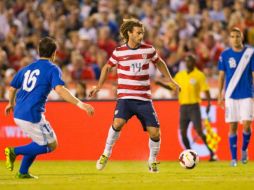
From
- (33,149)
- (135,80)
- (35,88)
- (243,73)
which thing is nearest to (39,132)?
(33,149)

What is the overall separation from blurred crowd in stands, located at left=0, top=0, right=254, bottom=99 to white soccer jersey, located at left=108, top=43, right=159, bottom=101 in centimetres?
694

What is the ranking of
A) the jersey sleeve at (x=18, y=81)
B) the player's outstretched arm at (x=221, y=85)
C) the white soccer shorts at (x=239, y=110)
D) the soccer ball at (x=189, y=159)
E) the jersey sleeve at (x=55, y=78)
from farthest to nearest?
the player's outstretched arm at (x=221, y=85), the white soccer shorts at (x=239, y=110), the soccer ball at (x=189, y=159), the jersey sleeve at (x=18, y=81), the jersey sleeve at (x=55, y=78)

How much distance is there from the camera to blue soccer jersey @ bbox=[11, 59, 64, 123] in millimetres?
13367

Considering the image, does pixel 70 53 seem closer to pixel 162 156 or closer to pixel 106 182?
pixel 162 156

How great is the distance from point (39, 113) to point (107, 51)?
32.8 ft

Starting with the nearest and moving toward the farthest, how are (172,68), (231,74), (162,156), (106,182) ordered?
(106,182) < (231,74) < (162,156) < (172,68)

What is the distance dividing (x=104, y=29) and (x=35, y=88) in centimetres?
1024

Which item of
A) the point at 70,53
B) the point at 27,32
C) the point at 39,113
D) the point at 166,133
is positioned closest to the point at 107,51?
the point at 70,53

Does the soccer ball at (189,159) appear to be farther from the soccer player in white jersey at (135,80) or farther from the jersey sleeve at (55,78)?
the jersey sleeve at (55,78)

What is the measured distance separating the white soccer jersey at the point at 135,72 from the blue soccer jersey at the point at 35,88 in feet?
4.82

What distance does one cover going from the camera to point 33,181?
515 inches

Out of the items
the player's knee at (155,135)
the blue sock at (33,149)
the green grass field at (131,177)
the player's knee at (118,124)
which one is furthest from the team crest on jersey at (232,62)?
the blue sock at (33,149)

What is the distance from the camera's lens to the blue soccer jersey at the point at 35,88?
13.4 metres

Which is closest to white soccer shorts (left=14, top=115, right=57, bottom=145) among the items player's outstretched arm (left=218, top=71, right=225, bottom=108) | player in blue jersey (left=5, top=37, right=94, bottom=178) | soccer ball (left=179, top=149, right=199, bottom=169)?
player in blue jersey (left=5, top=37, right=94, bottom=178)
